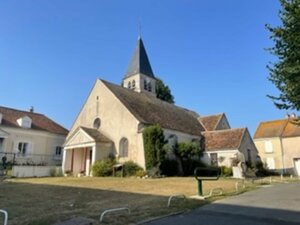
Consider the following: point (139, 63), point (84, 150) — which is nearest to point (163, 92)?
point (139, 63)

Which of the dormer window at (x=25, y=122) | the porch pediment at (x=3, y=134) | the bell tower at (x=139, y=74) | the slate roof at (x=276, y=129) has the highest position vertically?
the bell tower at (x=139, y=74)

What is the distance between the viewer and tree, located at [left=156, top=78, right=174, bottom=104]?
52.2 metres

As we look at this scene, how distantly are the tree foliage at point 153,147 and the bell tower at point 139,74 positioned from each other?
16.5 metres

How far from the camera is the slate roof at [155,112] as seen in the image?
90.1ft

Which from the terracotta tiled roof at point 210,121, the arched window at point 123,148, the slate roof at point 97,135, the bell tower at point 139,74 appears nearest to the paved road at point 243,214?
the arched window at point 123,148

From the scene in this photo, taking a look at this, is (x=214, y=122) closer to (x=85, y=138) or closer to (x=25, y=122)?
(x=85, y=138)

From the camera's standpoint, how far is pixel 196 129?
34.0 metres

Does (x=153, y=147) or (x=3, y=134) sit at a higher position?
(x=3, y=134)

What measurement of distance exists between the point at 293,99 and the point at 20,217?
10.8m

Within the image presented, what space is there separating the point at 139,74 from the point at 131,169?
60.2 ft

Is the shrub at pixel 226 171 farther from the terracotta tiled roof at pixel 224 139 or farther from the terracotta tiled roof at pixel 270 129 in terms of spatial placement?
the terracotta tiled roof at pixel 270 129

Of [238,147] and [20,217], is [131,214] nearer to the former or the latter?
[20,217]

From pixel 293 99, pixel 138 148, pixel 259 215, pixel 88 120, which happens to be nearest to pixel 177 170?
pixel 138 148

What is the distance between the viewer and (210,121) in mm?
37156
